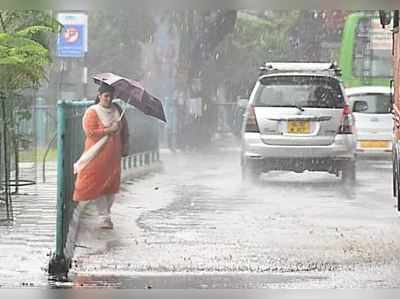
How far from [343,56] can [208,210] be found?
1529mm

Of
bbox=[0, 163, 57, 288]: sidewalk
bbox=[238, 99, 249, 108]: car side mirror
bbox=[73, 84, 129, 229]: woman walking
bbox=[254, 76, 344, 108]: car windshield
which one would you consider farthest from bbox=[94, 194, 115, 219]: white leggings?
bbox=[254, 76, 344, 108]: car windshield

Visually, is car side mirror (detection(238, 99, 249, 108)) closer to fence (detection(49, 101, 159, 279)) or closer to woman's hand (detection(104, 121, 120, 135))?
fence (detection(49, 101, 159, 279))

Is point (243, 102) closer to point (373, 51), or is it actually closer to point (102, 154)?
point (102, 154)

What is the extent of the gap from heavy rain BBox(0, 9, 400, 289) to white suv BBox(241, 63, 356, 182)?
0.01m

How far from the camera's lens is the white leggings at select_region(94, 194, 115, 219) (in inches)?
240

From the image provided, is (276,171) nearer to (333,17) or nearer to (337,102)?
(337,102)

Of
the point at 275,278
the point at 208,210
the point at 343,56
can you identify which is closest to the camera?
the point at 275,278

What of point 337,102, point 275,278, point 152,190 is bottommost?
point 275,278

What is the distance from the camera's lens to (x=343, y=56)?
6.74 m

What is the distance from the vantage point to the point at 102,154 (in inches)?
235

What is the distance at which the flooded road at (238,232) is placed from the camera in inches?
225

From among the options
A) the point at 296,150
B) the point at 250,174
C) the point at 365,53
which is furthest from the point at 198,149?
the point at 365,53

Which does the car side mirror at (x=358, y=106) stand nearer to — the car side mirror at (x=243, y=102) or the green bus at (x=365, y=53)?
the green bus at (x=365, y=53)

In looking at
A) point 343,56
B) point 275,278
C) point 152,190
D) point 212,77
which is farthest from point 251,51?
→ point 275,278
